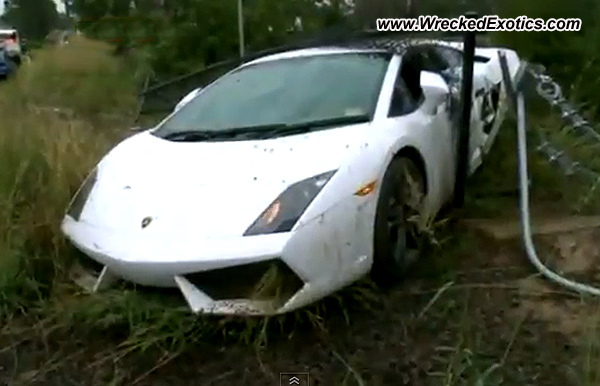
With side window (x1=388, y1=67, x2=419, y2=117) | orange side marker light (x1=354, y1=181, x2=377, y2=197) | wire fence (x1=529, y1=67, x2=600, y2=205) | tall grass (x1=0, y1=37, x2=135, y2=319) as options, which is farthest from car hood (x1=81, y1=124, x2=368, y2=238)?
wire fence (x1=529, y1=67, x2=600, y2=205)

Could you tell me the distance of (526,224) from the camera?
14.2 feet

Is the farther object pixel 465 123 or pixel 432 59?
pixel 432 59

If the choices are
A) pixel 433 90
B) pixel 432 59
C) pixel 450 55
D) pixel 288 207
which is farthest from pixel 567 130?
pixel 288 207

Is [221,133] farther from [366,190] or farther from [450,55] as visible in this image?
[450,55]

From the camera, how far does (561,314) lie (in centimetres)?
356

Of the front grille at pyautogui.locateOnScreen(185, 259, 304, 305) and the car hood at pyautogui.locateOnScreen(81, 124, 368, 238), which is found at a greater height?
the car hood at pyautogui.locateOnScreen(81, 124, 368, 238)

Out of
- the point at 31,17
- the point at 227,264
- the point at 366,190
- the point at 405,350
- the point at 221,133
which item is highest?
the point at 221,133

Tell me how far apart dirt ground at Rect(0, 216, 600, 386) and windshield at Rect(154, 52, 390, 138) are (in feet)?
3.38

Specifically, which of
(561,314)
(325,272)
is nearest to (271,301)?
(325,272)

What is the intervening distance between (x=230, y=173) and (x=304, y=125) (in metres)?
0.62

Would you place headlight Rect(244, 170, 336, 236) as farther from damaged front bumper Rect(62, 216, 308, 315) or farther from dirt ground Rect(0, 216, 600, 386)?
dirt ground Rect(0, 216, 600, 386)

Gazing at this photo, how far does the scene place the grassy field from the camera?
3.13 m

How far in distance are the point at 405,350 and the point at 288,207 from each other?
786mm

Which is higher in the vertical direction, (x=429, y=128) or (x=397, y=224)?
(x=429, y=128)
